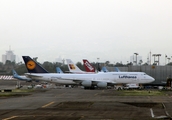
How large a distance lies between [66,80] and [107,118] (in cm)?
6257

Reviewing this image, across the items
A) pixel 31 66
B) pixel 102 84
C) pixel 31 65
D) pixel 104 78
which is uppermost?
pixel 31 65

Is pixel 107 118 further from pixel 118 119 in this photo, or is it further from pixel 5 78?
pixel 5 78

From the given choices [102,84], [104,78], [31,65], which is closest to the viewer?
[102,84]

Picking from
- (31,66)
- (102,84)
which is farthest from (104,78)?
(31,66)

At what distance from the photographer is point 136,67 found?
118m

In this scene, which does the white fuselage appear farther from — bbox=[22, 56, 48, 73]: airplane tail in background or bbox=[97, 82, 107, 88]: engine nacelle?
bbox=[22, 56, 48, 73]: airplane tail in background

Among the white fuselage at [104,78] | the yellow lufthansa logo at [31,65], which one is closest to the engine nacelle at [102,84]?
the white fuselage at [104,78]

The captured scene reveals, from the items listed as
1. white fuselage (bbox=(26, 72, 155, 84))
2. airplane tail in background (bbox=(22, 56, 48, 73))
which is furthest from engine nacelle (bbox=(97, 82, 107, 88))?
airplane tail in background (bbox=(22, 56, 48, 73))

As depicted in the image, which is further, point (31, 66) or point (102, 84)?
point (31, 66)

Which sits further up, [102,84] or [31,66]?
[31,66]

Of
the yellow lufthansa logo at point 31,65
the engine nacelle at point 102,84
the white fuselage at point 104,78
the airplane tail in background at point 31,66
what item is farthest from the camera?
the yellow lufthansa logo at point 31,65

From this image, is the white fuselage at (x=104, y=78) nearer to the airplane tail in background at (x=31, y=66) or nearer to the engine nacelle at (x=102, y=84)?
the engine nacelle at (x=102, y=84)

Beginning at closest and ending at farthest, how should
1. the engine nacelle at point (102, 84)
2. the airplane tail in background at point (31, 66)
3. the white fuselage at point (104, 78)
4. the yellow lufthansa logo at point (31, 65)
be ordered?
Answer: the engine nacelle at point (102, 84)
the white fuselage at point (104, 78)
the airplane tail in background at point (31, 66)
the yellow lufthansa logo at point (31, 65)

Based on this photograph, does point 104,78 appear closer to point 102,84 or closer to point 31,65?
point 102,84
